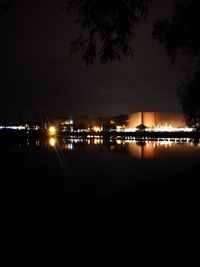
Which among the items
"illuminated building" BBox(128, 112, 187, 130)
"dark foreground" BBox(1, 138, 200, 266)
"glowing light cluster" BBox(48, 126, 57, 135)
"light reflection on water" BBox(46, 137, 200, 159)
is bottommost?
"light reflection on water" BBox(46, 137, 200, 159)

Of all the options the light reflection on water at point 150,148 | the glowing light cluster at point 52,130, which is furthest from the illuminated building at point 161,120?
the light reflection on water at point 150,148

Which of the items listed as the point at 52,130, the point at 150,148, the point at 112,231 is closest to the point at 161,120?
the point at 52,130

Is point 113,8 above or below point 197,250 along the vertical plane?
above

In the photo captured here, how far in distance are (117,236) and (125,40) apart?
151 inches

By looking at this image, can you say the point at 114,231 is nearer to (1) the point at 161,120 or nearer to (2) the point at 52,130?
(1) the point at 161,120

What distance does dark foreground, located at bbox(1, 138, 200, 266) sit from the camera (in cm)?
522

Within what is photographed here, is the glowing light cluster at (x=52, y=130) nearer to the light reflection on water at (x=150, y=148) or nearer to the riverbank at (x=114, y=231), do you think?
the light reflection on water at (x=150, y=148)

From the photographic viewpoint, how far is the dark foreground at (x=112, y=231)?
522 centimetres

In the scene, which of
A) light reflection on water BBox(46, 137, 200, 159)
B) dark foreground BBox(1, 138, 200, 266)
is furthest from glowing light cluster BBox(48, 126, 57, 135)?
dark foreground BBox(1, 138, 200, 266)

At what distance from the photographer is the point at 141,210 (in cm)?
809

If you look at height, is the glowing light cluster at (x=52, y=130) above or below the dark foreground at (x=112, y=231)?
above

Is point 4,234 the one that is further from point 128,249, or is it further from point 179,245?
point 179,245

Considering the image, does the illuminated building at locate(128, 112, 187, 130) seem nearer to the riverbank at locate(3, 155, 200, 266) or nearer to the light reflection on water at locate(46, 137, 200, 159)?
the light reflection on water at locate(46, 137, 200, 159)

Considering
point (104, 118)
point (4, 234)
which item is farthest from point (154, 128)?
point (4, 234)
